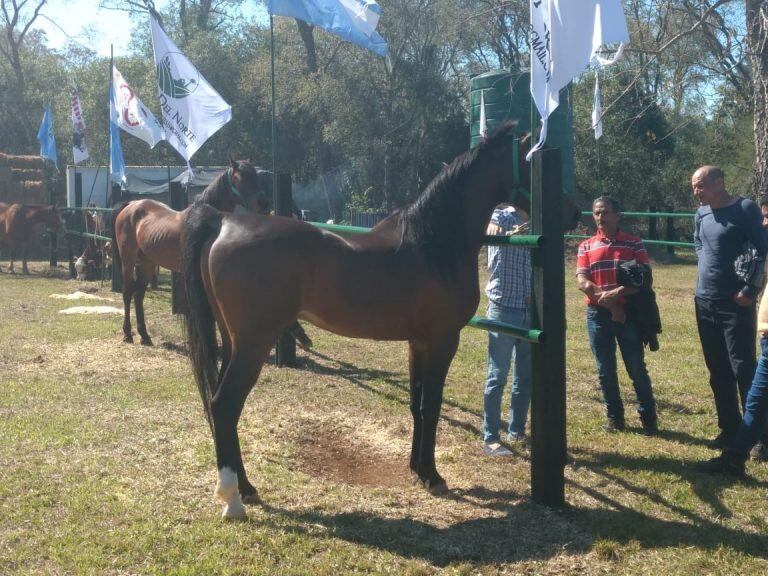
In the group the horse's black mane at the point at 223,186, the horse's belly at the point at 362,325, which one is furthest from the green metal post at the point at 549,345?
the horse's black mane at the point at 223,186

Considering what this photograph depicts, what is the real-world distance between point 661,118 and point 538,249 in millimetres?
23895

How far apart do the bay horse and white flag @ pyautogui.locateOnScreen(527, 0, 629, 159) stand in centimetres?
469

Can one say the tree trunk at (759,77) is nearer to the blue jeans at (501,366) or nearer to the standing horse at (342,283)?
the blue jeans at (501,366)

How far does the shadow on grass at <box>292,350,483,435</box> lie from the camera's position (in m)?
5.99

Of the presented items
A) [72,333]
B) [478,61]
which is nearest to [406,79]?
[478,61]

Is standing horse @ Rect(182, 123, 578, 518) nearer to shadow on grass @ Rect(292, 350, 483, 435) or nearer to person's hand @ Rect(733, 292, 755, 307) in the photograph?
person's hand @ Rect(733, 292, 755, 307)

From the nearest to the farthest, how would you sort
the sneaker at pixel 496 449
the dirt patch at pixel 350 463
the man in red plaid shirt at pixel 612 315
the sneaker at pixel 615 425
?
the dirt patch at pixel 350 463 < the sneaker at pixel 496 449 < the man in red plaid shirt at pixel 612 315 < the sneaker at pixel 615 425

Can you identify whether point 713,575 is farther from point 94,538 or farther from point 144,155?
point 144,155

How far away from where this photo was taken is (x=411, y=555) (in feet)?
11.4

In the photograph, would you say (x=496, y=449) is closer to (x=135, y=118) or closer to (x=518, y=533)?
(x=518, y=533)

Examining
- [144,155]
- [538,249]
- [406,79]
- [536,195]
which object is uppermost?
[406,79]

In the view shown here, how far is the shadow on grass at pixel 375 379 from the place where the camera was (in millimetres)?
5988

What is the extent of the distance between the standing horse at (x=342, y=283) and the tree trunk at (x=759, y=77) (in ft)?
28.2

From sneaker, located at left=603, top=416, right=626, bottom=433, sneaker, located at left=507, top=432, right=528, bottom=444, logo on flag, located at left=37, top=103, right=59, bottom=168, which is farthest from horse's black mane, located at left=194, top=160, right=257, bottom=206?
logo on flag, located at left=37, top=103, right=59, bottom=168
